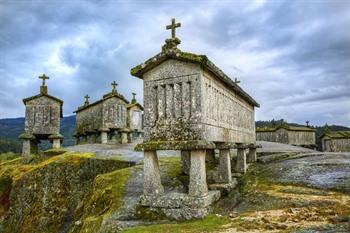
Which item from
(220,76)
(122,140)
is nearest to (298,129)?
(122,140)

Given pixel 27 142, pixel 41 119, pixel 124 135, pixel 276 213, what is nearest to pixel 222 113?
pixel 276 213

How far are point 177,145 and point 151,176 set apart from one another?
1394 mm

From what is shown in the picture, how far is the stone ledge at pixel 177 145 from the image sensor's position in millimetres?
8906

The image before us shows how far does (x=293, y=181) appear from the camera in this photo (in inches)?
454

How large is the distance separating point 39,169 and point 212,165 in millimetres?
8829

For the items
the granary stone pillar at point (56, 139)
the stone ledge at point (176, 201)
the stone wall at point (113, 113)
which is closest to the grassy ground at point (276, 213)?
the stone ledge at point (176, 201)

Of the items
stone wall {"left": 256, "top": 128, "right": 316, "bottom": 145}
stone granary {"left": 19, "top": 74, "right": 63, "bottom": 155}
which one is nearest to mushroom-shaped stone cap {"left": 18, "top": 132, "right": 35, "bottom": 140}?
stone granary {"left": 19, "top": 74, "right": 63, "bottom": 155}

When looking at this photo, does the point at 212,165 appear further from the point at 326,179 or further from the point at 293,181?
the point at 326,179

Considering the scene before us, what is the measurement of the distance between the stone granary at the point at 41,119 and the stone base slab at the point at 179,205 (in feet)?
52.9

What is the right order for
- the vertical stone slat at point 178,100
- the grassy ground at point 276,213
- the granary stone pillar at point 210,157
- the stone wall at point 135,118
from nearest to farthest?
1. the grassy ground at point 276,213
2. the vertical stone slat at point 178,100
3. the granary stone pillar at point 210,157
4. the stone wall at point 135,118

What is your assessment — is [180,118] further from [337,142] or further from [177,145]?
[337,142]

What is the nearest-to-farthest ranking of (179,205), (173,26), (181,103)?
(179,205)
(181,103)
(173,26)

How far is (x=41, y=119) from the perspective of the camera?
2320 cm

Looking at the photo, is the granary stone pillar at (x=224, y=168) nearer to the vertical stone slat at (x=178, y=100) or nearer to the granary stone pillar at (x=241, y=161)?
the granary stone pillar at (x=241, y=161)
